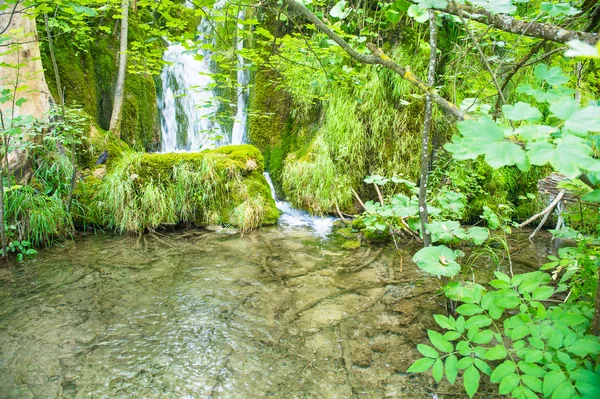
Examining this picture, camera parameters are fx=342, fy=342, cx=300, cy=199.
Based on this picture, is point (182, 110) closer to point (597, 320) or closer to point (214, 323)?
point (214, 323)

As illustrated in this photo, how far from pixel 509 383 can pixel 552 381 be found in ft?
0.39

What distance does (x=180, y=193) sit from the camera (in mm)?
5324

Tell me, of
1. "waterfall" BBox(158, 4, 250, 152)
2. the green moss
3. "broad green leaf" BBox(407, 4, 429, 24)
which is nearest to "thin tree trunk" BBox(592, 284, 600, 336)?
"broad green leaf" BBox(407, 4, 429, 24)

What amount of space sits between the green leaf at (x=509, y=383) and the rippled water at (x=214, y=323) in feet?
3.56

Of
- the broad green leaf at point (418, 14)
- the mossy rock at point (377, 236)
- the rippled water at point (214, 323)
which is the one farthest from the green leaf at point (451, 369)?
the mossy rock at point (377, 236)

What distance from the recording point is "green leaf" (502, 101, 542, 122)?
2.48 feet

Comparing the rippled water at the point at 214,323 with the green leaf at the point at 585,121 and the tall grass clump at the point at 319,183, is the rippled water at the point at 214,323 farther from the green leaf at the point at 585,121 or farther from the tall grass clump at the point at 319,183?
the green leaf at the point at 585,121

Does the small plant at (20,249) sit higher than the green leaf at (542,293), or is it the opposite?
the green leaf at (542,293)

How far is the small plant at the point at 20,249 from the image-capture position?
156 inches

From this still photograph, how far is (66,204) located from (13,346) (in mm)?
2602

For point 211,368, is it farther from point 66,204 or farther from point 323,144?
point 323,144

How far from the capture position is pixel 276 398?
6.76 feet

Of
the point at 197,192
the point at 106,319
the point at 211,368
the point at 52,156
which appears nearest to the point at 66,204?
the point at 52,156

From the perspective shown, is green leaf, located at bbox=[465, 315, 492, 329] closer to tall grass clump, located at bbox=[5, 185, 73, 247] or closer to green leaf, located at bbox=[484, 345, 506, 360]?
green leaf, located at bbox=[484, 345, 506, 360]
